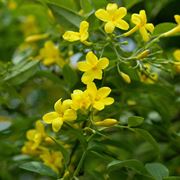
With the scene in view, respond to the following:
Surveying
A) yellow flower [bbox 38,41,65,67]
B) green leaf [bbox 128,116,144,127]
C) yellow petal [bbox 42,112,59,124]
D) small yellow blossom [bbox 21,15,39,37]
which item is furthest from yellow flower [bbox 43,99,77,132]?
small yellow blossom [bbox 21,15,39,37]

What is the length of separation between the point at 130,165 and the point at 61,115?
0.54 ft

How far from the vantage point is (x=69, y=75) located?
1.19 m

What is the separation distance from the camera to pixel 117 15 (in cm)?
99

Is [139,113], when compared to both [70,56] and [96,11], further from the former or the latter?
[96,11]

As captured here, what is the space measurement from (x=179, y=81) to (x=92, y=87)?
2.07ft

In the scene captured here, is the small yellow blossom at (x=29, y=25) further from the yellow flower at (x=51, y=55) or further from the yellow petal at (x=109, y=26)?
the yellow petal at (x=109, y=26)

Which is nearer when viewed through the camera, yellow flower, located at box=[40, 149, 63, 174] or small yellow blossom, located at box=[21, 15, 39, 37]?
yellow flower, located at box=[40, 149, 63, 174]

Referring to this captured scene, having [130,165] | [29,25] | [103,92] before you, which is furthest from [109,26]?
[29,25]

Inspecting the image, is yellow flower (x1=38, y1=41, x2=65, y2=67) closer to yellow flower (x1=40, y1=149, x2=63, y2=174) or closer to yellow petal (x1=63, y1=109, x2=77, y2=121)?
yellow flower (x1=40, y1=149, x2=63, y2=174)

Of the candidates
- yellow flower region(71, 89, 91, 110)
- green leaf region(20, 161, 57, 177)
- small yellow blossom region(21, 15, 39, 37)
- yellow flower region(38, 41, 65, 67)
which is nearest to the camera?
yellow flower region(71, 89, 91, 110)

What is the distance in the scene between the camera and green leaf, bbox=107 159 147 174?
955 mm

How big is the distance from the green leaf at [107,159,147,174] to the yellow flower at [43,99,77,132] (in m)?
0.12

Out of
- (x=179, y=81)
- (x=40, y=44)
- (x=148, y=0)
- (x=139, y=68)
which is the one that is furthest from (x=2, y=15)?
(x=139, y=68)

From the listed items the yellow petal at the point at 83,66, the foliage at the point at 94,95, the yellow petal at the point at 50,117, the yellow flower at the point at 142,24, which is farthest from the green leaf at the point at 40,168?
the yellow flower at the point at 142,24
